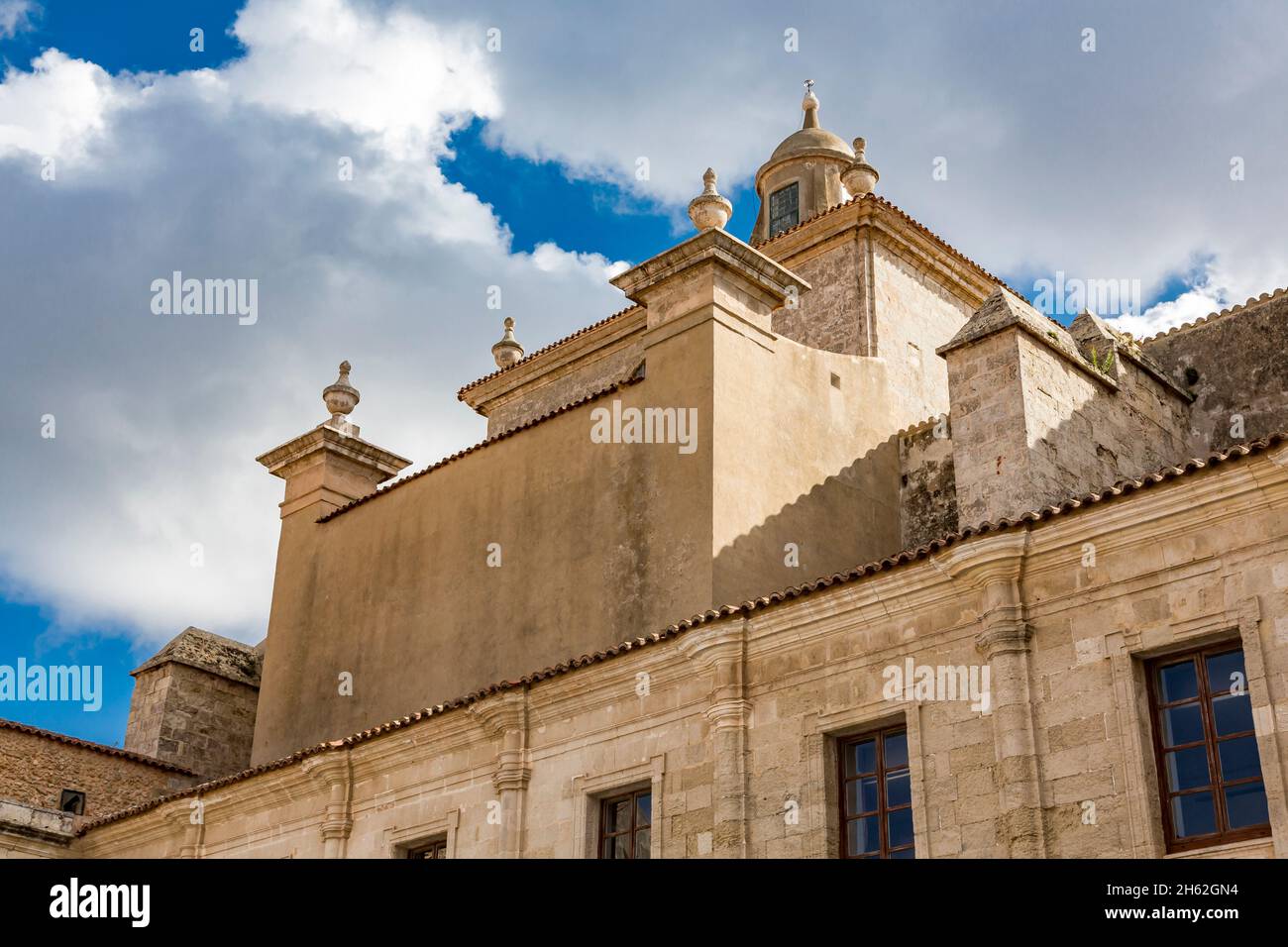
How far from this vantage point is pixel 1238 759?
10.4 meters

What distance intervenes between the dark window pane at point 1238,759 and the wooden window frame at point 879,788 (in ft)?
7.35

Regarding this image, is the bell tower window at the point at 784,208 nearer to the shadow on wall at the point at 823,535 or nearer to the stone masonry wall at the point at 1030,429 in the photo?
the shadow on wall at the point at 823,535

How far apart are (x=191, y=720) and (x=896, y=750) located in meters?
14.1

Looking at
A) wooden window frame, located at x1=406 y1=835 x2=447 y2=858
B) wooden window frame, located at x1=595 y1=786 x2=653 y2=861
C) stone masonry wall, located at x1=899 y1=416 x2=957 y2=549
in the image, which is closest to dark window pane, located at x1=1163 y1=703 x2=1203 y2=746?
wooden window frame, located at x1=595 y1=786 x2=653 y2=861

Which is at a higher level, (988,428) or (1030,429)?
(988,428)

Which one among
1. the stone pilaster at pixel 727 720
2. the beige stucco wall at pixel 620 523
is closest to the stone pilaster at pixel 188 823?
the beige stucco wall at pixel 620 523

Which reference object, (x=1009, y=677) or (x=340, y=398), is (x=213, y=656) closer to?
(x=340, y=398)

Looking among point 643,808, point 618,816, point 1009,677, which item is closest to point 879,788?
point 1009,677

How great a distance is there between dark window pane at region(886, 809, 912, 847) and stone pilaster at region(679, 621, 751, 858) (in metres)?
1.16

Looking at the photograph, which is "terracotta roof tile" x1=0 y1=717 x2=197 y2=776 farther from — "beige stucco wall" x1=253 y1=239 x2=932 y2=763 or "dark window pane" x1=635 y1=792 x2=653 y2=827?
"dark window pane" x1=635 y1=792 x2=653 y2=827

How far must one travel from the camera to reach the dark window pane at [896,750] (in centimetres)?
1214

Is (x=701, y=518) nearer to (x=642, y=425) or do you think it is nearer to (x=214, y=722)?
(x=642, y=425)

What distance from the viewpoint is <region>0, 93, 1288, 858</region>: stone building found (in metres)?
10.8
